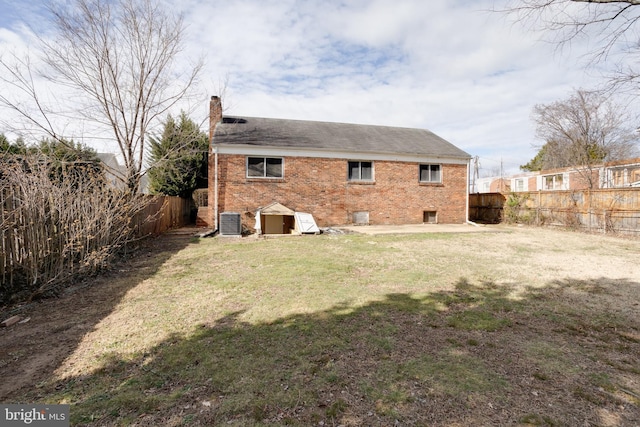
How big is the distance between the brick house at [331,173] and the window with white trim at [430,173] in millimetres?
53

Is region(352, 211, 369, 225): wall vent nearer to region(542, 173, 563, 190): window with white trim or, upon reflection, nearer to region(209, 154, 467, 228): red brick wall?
region(209, 154, 467, 228): red brick wall

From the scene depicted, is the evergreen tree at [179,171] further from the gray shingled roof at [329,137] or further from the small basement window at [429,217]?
the small basement window at [429,217]

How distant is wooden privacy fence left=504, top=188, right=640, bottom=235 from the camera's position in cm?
1205

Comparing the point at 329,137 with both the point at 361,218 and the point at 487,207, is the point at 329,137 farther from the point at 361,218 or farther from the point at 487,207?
the point at 487,207

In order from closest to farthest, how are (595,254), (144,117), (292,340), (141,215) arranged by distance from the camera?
(292,340) < (595,254) < (141,215) < (144,117)

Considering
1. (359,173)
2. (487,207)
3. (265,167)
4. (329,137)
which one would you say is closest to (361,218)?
(359,173)

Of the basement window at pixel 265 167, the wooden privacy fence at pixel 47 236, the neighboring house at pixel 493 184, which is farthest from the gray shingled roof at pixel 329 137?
the neighboring house at pixel 493 184

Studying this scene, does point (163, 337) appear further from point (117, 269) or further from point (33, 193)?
point (117, 269)

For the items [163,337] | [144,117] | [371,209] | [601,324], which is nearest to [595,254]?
[601,324]

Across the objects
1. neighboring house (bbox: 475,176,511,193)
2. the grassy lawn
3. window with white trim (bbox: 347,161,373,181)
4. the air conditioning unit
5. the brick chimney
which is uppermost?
the brick chimney

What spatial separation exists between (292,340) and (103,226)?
5352 millimetres

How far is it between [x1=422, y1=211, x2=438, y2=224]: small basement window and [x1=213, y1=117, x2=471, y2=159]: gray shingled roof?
3.05 metres

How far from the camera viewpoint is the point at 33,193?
4.91 m

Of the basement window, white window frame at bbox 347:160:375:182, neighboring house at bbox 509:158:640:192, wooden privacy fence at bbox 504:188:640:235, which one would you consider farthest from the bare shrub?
neighboring house at bbox 509:158:640:192
